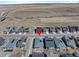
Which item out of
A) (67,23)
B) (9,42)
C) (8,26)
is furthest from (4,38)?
(67,23)

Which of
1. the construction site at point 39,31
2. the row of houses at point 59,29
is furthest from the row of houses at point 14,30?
the row of houses at point 59,29

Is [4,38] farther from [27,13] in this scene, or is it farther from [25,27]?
[27,13]

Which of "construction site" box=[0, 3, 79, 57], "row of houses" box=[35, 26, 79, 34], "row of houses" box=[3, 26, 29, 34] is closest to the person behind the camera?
"construction site" box=[0, 3, 79, 57]

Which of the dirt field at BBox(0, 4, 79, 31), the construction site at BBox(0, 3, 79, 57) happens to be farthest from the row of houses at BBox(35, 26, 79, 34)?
the dirt field at BBox(0, 4, 79, 31)

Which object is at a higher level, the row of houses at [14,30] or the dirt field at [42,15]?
the dirt field at [42,15]

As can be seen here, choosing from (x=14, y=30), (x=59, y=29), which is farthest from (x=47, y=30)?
(x=14, y=30)

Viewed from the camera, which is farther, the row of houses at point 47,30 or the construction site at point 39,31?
the row of houses at point 47,30

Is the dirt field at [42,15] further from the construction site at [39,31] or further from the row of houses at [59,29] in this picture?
the row of houses at [59,29]

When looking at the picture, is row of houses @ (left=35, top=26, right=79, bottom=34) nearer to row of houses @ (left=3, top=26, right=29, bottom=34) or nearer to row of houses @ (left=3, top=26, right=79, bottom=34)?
row of houses @ (left=3, top=26, right=79, bottom=34)
